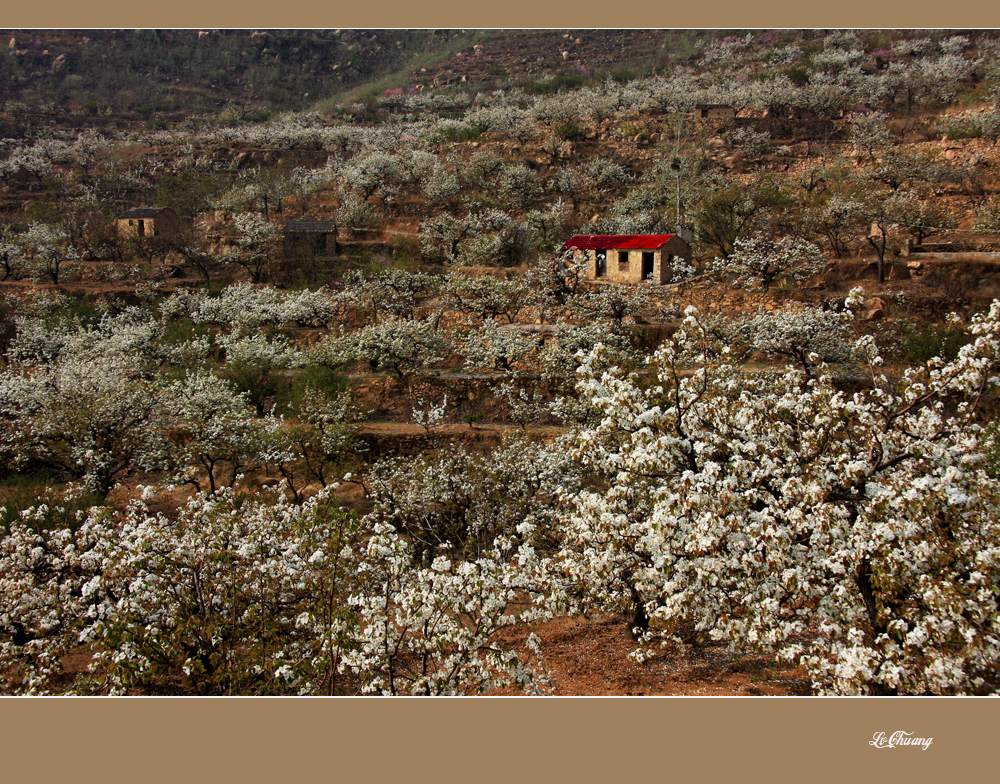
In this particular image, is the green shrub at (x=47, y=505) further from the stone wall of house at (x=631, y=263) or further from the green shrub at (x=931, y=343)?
the green shrub at (x=931, y=343)

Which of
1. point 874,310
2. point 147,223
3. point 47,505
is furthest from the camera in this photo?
point 147,223

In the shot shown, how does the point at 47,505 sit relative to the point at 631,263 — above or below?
below

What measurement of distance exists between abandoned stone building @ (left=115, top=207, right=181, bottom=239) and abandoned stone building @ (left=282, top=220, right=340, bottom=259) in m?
7.62

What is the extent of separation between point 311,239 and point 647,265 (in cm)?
1862

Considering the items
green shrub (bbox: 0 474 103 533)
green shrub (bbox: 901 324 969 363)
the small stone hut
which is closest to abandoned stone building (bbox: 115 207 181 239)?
green shrub (bbox: 0 474 103 533)

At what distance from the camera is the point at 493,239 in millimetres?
37562

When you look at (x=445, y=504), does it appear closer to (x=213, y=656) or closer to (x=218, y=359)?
(x=213, y=656)

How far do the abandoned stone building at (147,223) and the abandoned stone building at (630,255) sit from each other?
24749 millimetres

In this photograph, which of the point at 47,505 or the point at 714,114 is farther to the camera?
the point at 714,114

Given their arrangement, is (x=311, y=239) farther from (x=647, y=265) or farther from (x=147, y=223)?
(x=647, y=265)

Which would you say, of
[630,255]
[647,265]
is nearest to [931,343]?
[647,265]

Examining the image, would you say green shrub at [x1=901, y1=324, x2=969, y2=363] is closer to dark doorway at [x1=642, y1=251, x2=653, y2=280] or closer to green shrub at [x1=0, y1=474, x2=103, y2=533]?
dark doorway at [x1=642, y1=251, x2=653, y2=280]

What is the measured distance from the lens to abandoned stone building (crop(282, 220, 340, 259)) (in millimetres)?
40844

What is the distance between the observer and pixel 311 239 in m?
41.1
